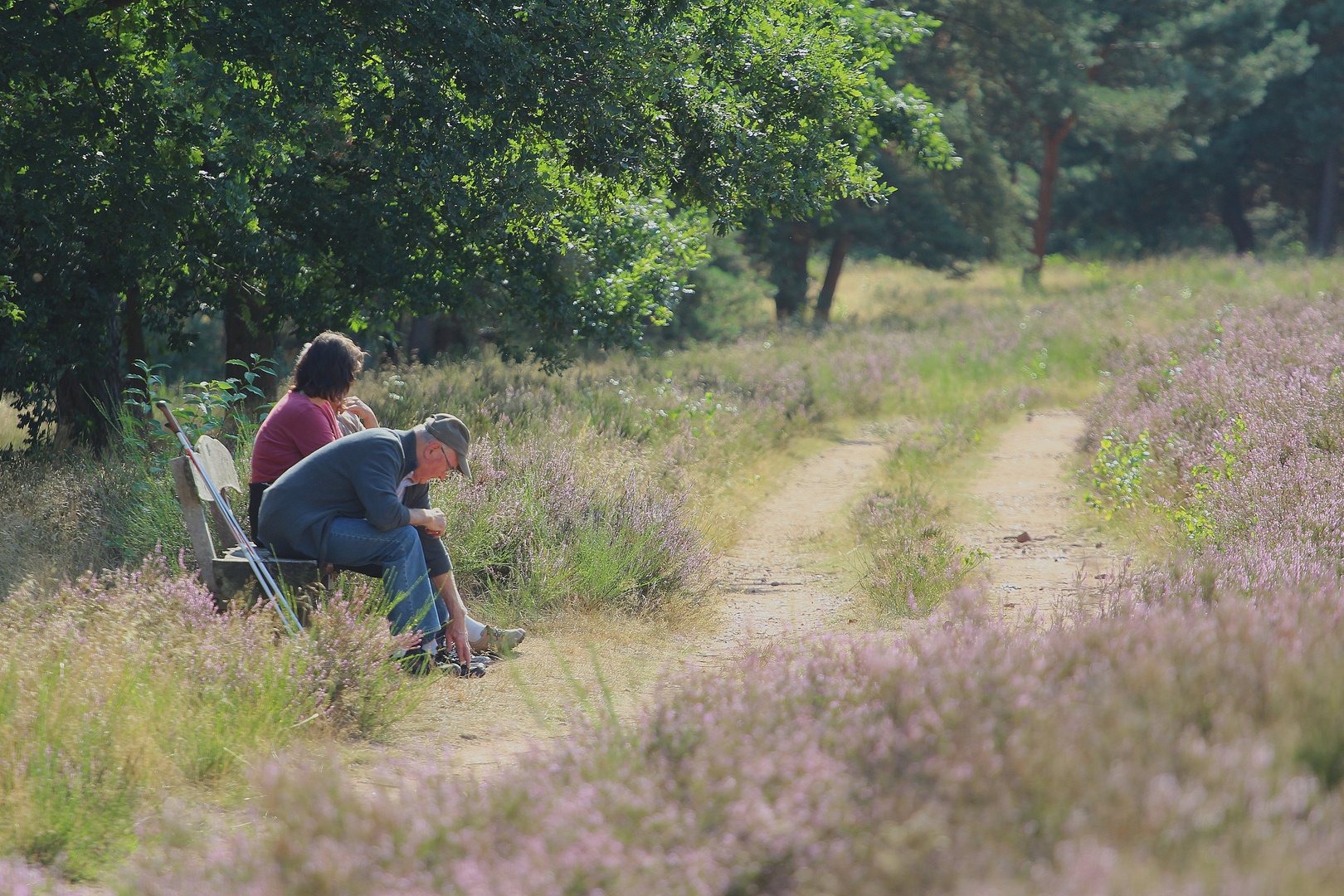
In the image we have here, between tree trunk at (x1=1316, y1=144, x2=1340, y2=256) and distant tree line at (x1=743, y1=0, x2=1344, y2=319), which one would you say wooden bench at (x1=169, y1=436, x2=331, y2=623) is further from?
tree trunk at (x1=1316, y1=144, x2=1340, y2=256)

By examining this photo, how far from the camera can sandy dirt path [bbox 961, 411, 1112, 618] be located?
619cm

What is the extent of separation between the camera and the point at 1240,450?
6395 millimetres

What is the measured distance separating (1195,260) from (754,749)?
2492cm

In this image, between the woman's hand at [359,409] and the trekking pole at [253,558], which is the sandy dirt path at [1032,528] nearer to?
the trekking pole at [253,558]

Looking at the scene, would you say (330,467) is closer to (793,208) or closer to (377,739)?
(377,739)

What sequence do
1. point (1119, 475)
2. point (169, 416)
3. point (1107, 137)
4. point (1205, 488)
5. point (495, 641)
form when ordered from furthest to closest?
point (1107, 137) → point (1119, 475) → point (1205, 488) → point (495, 641) → point (169, 416)

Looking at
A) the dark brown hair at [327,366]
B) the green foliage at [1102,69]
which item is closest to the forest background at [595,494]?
the dark brown hair at [327,366]

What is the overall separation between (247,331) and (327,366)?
5598mm

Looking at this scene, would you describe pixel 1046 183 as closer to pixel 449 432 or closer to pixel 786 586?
pixel 786 586

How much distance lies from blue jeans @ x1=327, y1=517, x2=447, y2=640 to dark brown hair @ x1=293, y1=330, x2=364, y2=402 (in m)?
0.79

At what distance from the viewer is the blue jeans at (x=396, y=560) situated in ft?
15.6

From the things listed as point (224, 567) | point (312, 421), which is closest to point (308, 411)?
point (312, 421)

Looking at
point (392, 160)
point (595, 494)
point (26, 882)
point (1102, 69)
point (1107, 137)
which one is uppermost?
point (1102, 69)

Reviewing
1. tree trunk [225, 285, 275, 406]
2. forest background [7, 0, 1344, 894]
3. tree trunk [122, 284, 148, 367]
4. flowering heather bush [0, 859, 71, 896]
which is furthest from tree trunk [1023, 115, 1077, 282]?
flowering heather bush [0, 859, 71, 896]
